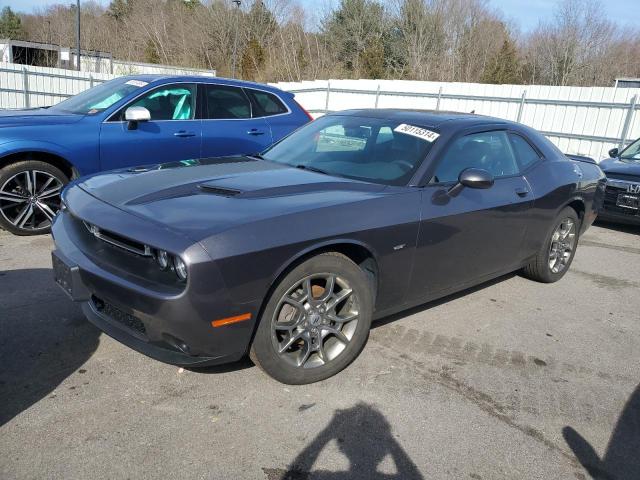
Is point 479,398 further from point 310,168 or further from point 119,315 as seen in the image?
point 119,315

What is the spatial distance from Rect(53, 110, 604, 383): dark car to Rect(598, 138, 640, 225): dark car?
3.77m

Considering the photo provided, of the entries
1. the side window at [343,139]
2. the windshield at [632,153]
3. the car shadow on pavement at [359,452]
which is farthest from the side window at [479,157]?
the windshield at [632,153]

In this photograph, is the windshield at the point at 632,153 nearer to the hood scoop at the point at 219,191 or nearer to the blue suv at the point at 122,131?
the blue suv at the point at 122,131

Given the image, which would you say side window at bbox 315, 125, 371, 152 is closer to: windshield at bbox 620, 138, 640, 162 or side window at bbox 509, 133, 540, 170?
side window at bbox 509, 133, 540, 170

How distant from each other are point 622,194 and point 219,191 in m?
6.64

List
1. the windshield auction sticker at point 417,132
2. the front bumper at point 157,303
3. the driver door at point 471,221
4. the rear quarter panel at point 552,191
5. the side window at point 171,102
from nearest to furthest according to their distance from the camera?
the front bumper at point 157,303 < the driver door at point 471,221 < the windshield auction sticker at point 417,132 < the rear quarter panel at point 552,191 < the side window at point 171,102

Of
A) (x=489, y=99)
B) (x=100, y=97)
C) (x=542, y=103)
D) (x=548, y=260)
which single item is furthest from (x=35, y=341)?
(x=489, y=99)

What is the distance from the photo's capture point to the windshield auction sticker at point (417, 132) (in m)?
3.87

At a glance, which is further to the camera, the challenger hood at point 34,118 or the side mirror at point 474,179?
the challenger hood at point 34,118

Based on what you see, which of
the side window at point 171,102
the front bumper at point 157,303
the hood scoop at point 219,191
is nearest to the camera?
the front bumper at point 157,303

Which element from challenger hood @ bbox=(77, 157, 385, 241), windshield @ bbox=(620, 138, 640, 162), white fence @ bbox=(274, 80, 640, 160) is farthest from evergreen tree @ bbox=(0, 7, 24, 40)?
challenger hood @ bbox=(77, 157, 385, 241)

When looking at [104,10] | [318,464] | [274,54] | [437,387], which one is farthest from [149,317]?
[104,10]

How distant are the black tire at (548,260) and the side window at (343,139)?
80.2 inches

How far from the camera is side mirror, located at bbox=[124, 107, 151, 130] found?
5.65 metres
